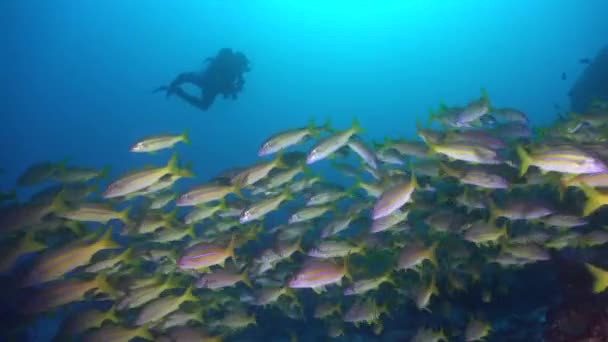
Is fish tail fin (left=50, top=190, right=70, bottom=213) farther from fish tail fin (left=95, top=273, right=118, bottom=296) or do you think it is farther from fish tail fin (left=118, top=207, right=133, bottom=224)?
fish tail fin (left=95, top=273, right=118, bottom=296)

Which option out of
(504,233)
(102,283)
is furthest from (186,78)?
(504,233)

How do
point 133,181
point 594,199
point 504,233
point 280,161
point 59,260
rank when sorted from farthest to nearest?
point 280,161 → point 133,181 → point 504,233 → point 59,260 → point 594,199

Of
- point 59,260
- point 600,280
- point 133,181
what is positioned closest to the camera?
point 600,280

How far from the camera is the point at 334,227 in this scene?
754 centimetres

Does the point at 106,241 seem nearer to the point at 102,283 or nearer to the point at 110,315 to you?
the point at 102,283

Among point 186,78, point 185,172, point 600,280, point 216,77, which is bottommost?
point 600,280

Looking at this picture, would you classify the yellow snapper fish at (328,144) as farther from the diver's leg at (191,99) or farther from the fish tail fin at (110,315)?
the diver's leg at (191,99)

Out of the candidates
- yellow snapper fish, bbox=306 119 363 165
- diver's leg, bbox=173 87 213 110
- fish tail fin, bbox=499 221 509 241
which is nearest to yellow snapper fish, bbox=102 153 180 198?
yellow snapper fish, bbox=306 119 363 165

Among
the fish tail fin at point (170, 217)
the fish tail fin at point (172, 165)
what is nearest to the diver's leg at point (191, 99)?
the fish tail fin at point (170, 217)

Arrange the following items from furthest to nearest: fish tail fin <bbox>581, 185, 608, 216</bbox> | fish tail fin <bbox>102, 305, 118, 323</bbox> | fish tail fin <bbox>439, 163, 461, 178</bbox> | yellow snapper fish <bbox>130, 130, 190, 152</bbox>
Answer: yellow snapper fish <bbox>130, 130, 190, 152</bbox>, fish tail fin <bbox>102, 305, 118, 323</bbox>, fish tail fin <bbox>439, 163, 461, 178</bbox>, fish tail fin <bbox>581, 185, 608, 216</bbox>

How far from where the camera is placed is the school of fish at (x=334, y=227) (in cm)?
573

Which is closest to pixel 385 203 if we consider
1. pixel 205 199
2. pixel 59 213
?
pixel 205 199

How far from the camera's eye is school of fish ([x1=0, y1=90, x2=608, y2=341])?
226 inches

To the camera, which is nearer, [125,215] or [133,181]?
[133,181]
